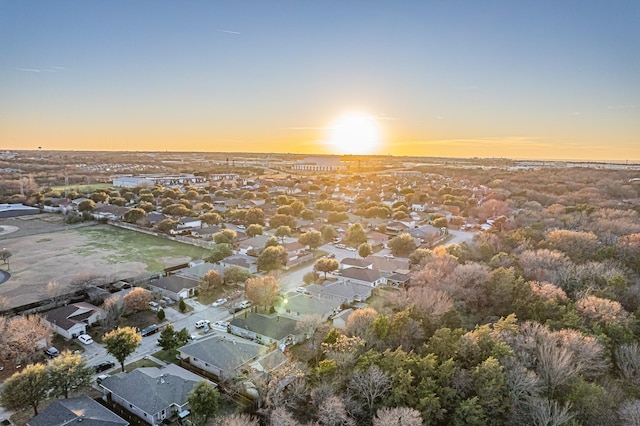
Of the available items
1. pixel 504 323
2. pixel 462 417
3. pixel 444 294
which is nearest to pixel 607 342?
pixel 504 323

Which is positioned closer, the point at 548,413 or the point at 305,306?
the point at 548,413

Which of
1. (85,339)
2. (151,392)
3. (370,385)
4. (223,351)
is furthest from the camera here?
(85,339)

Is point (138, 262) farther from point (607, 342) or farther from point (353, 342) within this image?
point (607, 342)

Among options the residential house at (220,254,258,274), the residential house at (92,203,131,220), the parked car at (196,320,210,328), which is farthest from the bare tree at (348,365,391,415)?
the residential house at (92,203,131,220)

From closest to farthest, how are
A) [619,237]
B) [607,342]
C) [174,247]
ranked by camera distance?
[607,342] → [619,237] → [174,247]

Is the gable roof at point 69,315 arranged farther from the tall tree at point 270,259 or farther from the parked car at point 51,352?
the tall tree at point 270,259

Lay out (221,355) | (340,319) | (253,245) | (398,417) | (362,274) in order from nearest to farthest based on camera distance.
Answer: (398,417), (221,355), (340,319), (362,274), (253,245)

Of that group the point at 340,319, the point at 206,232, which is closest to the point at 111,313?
the point at 340,319

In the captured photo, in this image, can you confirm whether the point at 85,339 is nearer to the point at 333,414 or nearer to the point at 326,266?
the point at 333,414
